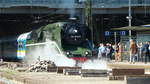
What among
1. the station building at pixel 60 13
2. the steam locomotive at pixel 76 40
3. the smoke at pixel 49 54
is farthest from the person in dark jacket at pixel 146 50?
the station building at pixel 60 13

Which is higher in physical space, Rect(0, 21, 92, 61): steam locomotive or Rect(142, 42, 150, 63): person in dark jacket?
Rect(0, 21, 92, 61): steam locomotive

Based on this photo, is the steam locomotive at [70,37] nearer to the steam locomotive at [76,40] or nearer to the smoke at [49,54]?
the steam locomotive at [76,40]

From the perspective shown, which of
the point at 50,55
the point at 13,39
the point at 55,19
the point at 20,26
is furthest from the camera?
the point at 20,26

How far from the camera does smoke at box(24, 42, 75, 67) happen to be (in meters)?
29.3

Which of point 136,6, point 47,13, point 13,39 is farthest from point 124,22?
point 13,39

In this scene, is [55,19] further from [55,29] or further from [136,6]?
[55,29]

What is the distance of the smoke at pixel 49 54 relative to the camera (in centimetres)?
2934

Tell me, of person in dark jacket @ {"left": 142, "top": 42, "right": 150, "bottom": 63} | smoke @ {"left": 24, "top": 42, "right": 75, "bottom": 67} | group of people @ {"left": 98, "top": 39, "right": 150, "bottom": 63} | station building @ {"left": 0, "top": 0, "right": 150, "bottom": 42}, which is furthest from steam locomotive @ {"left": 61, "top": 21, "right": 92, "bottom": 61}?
station building @ {"left": 0, "top": 0, "right": 150, "bottom": 42}

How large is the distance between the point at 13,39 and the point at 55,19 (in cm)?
2934

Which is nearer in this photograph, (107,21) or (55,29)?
(55,29)

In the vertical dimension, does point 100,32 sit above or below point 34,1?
below

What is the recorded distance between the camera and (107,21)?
8012 cm

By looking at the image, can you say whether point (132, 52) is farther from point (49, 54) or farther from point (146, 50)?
point (49, 54)

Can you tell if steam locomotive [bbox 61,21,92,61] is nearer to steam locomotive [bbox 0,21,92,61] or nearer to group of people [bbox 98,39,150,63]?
steam locomotive [bbox 0,21,92,61]
